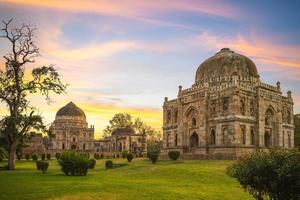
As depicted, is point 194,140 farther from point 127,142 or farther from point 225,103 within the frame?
point 127,142

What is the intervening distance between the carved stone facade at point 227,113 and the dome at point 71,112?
39.8 m

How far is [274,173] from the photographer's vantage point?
11141mm

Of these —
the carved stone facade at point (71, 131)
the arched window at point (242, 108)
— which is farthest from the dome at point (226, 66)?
the carved stone facade at point (71, 131)

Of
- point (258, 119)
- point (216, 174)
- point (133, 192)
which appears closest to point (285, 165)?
point (133, 192)

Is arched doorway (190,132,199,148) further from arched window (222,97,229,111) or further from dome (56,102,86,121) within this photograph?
dome (56,102,86,121)

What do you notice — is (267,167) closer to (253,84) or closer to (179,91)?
(253,84)

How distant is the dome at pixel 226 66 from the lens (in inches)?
1761

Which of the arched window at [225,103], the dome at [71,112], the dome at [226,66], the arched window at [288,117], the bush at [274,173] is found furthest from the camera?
the dome at [71,112]

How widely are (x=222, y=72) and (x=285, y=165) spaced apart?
34.6m

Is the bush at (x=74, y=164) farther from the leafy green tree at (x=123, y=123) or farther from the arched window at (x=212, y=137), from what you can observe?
the leafy green tree at (x=123, y=123)

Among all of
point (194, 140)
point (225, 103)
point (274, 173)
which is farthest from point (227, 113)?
point (274, 173)

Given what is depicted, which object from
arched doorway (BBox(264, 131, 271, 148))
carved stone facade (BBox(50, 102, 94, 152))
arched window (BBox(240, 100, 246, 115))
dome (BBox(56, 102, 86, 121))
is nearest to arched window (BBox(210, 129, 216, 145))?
arched window (BBox(240, 100, 246, 115))

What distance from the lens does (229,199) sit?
16922 millimetres

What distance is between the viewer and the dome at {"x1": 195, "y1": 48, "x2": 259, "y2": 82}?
4472cm
